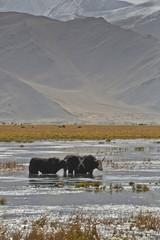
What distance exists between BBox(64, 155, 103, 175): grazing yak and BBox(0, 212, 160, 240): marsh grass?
39.6 feet

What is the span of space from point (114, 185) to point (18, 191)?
441cm

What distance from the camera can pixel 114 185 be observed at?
88.0 feet

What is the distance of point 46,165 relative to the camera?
1233 inches

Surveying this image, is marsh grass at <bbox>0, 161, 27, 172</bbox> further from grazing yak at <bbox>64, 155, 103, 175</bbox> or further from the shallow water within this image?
grazing yak at <bbox>64, 155, 103, 175</bbox>

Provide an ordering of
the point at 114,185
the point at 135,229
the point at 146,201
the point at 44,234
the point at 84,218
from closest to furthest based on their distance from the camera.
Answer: the point at 44,234 < the point at 135,229 < the point at 84,218 < the point at 146,201 < the point at 114,185

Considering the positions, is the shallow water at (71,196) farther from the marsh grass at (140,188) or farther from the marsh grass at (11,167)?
the marsh grass at (11,167)

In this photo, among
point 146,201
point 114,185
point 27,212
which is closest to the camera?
point 27,212

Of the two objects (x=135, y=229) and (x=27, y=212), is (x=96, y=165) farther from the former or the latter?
(x=135, y=229)

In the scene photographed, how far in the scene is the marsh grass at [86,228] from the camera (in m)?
16.4

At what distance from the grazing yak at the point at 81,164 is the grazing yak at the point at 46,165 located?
1.77 ft

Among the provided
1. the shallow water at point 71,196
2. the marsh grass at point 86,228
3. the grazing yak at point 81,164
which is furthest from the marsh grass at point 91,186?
the marsh grass at point 86,228

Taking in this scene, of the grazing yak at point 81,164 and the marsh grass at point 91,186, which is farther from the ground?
the grazing yak at point 81,164

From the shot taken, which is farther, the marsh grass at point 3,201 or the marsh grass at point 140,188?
the marsh grass at point 140,188

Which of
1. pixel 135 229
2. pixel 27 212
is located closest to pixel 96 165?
pixel 27 212
